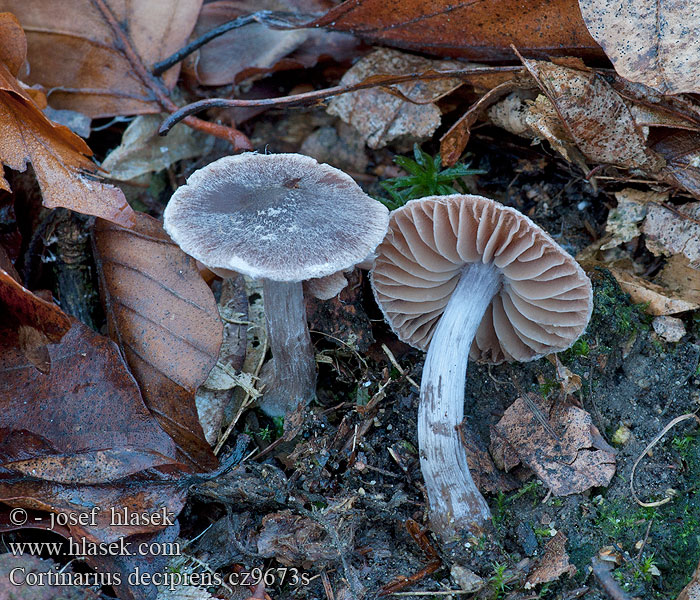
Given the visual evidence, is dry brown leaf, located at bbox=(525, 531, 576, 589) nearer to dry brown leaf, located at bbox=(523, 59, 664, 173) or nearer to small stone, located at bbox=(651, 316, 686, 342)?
small stone, located at bbox=(651, 316, 686, 342)

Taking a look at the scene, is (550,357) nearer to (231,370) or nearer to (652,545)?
(652,545)

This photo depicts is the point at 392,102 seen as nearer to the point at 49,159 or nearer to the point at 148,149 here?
the point at 148,149

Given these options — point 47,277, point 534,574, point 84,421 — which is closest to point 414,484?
point 534,574

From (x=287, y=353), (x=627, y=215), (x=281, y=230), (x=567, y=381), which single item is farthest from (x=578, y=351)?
(x=281, y=230)

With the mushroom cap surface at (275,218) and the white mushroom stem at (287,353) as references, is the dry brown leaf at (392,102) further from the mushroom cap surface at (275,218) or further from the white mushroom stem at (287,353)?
the white mushroom stem at (287,353)

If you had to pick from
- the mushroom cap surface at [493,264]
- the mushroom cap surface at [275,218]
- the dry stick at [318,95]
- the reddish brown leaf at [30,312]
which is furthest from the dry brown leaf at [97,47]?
the mushroom cap surface at [493,264]
